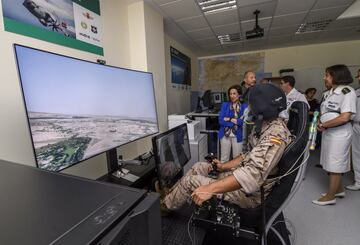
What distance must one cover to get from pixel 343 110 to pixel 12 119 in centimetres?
296

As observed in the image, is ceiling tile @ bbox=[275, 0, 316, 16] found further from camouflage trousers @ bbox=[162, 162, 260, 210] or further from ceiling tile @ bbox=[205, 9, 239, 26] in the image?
camouflage trousers @ bbox=[162, 162, 260, 210]

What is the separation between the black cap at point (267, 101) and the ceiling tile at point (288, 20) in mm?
2753

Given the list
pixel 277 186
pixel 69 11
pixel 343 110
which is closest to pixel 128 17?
pixel 69 11

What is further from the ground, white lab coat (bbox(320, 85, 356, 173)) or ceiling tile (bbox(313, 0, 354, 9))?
ceiling tile (bbox(313, 0, 354, 9))

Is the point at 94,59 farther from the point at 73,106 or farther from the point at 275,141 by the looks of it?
the point at 275,141

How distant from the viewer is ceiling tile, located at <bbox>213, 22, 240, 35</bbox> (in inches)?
138

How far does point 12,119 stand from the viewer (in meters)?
1.31

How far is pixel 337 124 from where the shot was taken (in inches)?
78.6

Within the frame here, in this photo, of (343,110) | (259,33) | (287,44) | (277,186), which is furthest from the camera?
(287,44)

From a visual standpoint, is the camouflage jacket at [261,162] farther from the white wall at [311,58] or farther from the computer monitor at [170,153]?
the white wall at [311,58]

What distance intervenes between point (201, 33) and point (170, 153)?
3.05 metres

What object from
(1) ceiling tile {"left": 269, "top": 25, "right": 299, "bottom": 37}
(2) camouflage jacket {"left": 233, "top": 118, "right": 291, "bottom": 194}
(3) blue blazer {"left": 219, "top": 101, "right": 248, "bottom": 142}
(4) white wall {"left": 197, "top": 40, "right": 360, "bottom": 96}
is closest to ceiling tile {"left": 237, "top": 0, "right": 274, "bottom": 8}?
(1) ceiling tile {"left": 269, "top": 25, "right": 299, "bottom": 37}

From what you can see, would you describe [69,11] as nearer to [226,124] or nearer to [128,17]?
[128,17]

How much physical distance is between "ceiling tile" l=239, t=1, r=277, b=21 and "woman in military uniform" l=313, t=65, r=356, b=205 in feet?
4.49
